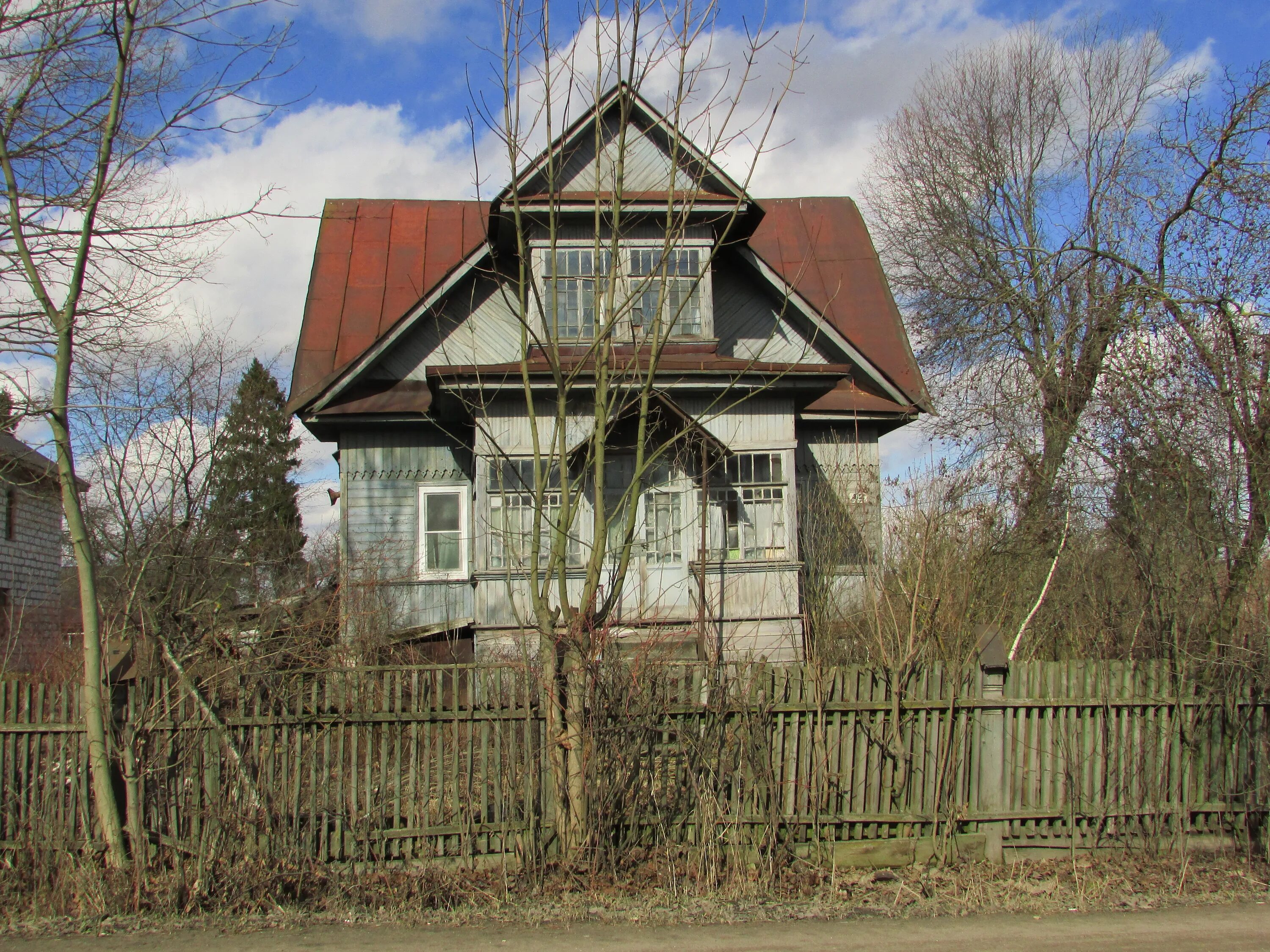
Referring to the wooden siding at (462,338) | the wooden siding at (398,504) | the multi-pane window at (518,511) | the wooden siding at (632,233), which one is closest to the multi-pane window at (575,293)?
the wooden siding at (632,233)

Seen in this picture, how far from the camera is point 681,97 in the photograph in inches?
279

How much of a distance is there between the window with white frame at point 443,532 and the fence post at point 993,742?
8.76 m

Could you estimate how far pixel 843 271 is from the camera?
1784 centimetres

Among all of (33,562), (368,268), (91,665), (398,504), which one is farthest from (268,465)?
(91,665)

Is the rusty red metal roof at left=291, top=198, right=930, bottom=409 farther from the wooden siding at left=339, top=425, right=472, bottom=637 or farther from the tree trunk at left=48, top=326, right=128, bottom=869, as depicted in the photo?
the tree trunk at left=48, top=326, right=128, bottom=869

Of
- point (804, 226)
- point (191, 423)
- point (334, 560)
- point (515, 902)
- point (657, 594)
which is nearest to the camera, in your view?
point (515, 902)

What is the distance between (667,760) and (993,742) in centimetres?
251

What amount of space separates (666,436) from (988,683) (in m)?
6.29

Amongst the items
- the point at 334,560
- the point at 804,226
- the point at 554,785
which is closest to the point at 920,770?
the point at 554,785

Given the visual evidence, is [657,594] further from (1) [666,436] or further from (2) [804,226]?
(2) [804,226]

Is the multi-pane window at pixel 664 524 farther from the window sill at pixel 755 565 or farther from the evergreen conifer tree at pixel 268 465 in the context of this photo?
the evergreen conifer tree at pixel 268 465

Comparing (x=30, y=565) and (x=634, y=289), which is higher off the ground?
(x=634, y=289)

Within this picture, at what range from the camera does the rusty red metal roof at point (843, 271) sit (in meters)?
16.4

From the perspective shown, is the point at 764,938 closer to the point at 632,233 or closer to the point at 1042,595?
the point at 1042,595
